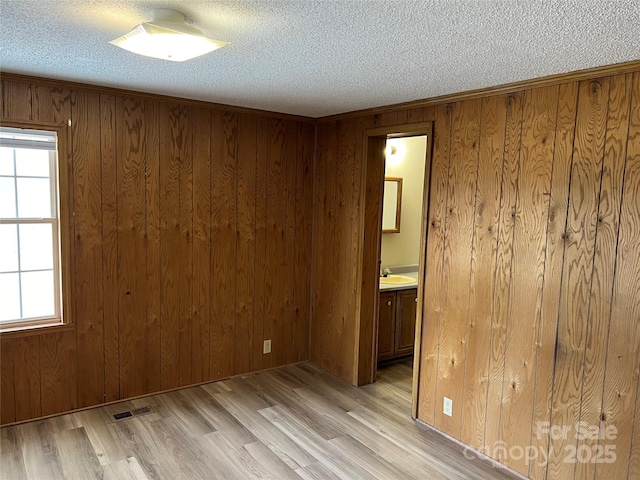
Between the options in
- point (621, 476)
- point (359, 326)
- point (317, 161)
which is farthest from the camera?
point (317, 161)

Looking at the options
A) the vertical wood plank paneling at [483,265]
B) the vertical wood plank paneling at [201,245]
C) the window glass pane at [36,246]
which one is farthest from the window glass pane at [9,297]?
the vertical wood plank paneling at [483,265]

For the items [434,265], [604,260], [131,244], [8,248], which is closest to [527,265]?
[604,260]

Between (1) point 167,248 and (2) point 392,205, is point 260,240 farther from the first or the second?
(2) point 392,205

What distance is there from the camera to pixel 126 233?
3488 mm

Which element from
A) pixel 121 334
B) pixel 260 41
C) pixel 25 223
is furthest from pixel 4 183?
pixel 260 41

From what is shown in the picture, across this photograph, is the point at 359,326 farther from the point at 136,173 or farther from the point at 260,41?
the point at 260,41

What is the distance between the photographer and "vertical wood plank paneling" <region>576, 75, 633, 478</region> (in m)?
2.33

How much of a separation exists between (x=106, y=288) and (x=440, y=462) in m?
2.61

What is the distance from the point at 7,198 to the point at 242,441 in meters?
2.26

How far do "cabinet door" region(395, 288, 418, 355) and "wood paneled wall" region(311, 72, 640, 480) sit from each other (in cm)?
114

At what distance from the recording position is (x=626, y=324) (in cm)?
233

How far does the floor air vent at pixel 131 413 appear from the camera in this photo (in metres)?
3.34

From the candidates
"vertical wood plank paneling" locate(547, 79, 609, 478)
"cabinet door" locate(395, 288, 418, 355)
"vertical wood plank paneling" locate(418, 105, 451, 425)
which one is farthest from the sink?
"vertical wood plank paneling" locate(547, 79, 609, 478)

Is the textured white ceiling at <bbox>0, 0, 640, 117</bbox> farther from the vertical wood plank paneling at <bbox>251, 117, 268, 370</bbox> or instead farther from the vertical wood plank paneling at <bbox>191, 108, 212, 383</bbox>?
the vertical wood plank paneling at <bbox>251, 117, 268, 370</bbox>
